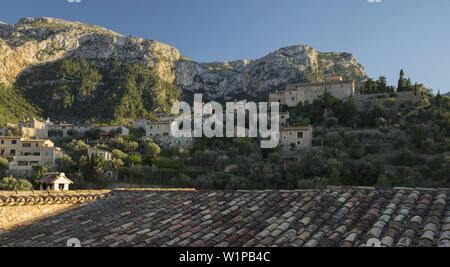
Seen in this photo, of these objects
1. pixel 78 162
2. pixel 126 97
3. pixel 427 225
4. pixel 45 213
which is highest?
pixel 126 97

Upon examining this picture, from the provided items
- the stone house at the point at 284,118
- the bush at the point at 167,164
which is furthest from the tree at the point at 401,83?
the bush at the point at 167,164

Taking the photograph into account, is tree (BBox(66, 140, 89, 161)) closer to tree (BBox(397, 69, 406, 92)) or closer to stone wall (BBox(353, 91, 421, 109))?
stone wall (BBox(353, 91, 421, 109))

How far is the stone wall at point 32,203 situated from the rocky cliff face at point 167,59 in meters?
94.9

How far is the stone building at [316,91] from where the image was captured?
58.5m

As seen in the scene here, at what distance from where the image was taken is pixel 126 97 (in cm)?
9000

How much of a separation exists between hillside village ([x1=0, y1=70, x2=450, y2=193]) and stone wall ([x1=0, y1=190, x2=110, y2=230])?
26318 millimetres

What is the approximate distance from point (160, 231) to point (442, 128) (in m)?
45.7

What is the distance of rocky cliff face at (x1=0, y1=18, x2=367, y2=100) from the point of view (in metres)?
96.6

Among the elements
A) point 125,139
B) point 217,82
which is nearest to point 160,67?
point 217,82

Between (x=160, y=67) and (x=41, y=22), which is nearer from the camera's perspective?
(x=160, y=67)

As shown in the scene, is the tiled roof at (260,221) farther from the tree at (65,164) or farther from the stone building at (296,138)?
the stone building at (296,138)

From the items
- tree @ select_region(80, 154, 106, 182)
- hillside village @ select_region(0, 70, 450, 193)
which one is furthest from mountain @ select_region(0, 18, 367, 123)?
tree @ select_region(80, 154, 106, 182)

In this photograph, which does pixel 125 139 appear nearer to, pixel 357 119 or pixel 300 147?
pixel 300 147

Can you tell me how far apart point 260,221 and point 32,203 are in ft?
15.1
